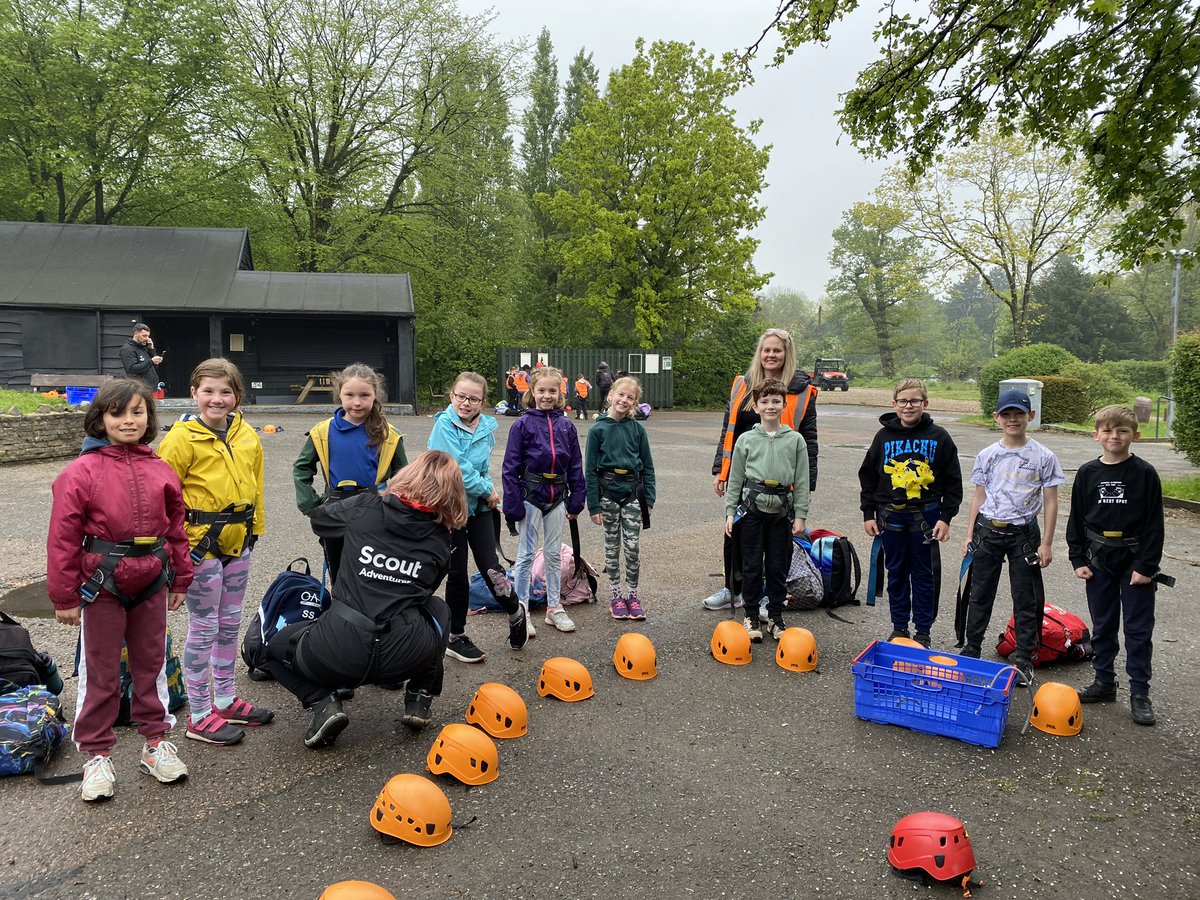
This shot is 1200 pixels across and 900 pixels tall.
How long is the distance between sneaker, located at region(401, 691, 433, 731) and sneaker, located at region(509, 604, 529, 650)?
1103mm

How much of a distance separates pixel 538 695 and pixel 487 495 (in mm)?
1340

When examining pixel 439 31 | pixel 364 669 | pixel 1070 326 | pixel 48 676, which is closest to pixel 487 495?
pixel 364 669

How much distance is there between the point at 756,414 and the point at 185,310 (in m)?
22.9

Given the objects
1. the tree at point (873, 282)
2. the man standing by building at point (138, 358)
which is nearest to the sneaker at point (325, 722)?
the man standing by building at point (138, 358)

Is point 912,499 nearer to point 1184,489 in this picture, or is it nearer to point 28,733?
point 28,733

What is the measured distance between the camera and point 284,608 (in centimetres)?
445

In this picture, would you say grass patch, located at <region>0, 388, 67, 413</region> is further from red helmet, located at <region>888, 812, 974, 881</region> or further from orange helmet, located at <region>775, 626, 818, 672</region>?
red helmet, located at <region>888, 812, 974, 881</region>

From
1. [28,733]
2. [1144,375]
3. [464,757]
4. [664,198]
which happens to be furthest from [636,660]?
[1144,375]

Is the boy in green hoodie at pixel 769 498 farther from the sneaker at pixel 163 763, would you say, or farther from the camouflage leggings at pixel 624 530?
the sneaker at pixel 163 763

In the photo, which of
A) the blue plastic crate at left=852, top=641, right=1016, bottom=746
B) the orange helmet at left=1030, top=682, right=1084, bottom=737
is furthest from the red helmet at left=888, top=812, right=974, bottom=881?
the orange helmet at left=1030, top=682, right=1084, bottom=737

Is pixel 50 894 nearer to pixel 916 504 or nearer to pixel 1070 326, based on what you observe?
pixel 916 504

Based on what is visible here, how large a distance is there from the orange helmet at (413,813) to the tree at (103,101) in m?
34.1

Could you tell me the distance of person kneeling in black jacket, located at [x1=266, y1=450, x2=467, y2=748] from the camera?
3.74m

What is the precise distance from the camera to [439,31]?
109 feet
